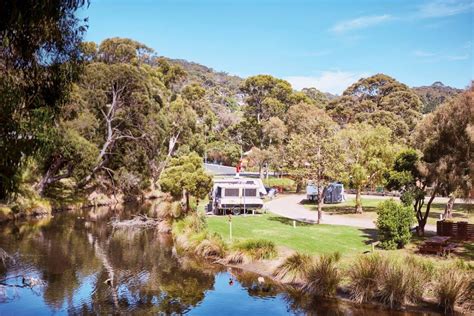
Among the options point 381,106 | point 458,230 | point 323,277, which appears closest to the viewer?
point 323,277

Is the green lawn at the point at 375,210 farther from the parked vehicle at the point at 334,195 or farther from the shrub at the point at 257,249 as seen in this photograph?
the shrub at the point at 257,249

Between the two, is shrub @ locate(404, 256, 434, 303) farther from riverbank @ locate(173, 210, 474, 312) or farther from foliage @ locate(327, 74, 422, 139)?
foliage @ locate(327, 74, 422, 139)

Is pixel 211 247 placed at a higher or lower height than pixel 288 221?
lower

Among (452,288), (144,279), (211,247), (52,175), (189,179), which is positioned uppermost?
(189,179)

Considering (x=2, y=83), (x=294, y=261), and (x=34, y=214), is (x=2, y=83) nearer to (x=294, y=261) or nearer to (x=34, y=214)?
(x=294, y=261)

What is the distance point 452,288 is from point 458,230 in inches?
403

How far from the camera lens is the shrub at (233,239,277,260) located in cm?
1994

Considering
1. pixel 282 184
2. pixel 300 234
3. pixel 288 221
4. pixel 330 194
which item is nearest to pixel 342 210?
pixel 330 194

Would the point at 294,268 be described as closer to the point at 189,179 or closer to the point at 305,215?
the point at 189,179

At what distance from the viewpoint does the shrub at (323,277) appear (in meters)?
15.9

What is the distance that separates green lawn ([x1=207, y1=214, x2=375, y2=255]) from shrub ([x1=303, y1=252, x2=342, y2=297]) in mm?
3100

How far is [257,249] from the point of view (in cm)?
2034

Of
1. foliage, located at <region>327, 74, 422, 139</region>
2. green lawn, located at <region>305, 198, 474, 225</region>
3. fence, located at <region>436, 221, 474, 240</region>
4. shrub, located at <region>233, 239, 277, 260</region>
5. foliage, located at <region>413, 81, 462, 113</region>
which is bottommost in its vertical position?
shrub, located at <region>233, 239, 277, 260</region>

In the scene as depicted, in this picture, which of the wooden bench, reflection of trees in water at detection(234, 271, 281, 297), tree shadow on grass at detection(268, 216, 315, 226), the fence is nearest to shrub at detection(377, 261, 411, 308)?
reflection of trees in water at detection(234, 271, 281, 297)
